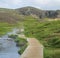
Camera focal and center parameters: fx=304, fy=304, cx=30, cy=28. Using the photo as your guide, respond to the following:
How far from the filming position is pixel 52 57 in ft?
85.6

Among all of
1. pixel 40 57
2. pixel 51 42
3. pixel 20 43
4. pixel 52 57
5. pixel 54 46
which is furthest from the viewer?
pixel 20 43

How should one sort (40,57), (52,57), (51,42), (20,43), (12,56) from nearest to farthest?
(40,57), (52,57), (12,56), (51,42), (20,43)

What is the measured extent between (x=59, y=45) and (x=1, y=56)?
6.65 metres

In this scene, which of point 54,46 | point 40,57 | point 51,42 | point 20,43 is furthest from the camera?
point 20,43

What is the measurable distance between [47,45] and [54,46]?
1.11 m

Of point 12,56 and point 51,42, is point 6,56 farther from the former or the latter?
point 51,42

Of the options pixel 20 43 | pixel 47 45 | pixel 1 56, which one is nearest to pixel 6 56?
pixel 1 56

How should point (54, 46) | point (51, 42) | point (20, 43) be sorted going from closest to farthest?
point (54, 46) < point (51, 42) < point (20, 43)

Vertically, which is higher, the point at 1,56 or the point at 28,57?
the point at 28,57

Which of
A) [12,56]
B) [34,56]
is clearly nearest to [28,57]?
[34,56]

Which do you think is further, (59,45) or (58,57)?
(59,45)

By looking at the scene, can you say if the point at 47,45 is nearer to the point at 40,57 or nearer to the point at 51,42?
the point at 51,42

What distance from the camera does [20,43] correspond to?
1734 inches

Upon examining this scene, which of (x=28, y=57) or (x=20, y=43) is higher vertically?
(x=28, y=57)
